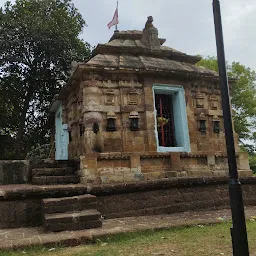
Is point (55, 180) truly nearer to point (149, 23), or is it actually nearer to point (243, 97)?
point (149, 23)

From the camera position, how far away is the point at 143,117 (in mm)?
9336

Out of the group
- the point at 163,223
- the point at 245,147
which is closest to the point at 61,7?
the point at 163,223

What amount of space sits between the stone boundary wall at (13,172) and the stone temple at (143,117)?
1724mm

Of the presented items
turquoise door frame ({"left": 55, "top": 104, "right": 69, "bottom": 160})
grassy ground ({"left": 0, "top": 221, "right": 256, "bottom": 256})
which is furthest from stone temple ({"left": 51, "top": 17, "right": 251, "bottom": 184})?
grassy ground ({"left": 0, "top": 221, "right": 256, "bottom": 256})

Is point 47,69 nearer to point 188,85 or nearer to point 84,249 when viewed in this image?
point 188,85

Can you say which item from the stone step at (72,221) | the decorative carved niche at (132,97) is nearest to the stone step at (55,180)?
the stone step at (72,221)

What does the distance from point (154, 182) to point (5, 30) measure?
1317 cm

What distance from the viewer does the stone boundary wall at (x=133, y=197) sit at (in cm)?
641

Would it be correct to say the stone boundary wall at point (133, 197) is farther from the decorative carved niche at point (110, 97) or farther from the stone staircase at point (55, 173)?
the decorative carved niche at point (110, 97)

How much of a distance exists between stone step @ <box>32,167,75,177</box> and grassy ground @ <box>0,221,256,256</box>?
3.86m

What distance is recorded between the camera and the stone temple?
8578mm

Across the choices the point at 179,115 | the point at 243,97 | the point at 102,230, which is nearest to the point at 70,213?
the point at 102,230

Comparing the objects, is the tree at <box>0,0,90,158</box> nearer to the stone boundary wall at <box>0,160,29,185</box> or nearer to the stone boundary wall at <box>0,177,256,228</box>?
the stone boundary wall at <box>0,160,29,185</box>

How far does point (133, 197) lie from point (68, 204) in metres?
1.90
